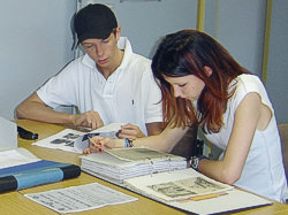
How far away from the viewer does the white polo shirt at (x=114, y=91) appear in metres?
2.68

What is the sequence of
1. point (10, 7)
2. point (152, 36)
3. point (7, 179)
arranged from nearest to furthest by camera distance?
point (7, 179) < point (10, 7) < point (152, 36)

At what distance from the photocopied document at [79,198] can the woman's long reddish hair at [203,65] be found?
1.64ft

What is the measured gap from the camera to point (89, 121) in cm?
264

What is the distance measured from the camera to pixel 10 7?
10.8 ft

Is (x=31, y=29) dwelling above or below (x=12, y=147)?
above

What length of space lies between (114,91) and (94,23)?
1.18ft

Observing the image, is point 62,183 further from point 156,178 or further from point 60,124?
point 60,124

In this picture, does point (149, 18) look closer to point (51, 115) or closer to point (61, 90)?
point (61, 90)

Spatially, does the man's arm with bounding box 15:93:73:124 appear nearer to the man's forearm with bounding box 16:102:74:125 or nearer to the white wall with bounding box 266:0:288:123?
the man's forearm with bounding box 16:102:74:125

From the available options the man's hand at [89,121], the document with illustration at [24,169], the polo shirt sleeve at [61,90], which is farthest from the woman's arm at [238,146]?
the polo shirt sleeve at [61,90]

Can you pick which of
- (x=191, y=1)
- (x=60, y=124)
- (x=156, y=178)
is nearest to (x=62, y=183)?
(x=156, y=178)

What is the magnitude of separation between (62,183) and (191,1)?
2223mm

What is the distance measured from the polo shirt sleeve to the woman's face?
3.01 feet

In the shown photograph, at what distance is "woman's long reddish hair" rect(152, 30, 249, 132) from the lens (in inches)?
80.5
